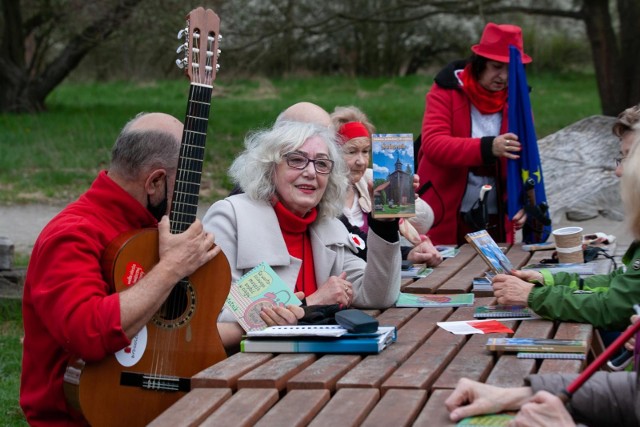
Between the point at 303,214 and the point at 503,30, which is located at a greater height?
the point at 503,30

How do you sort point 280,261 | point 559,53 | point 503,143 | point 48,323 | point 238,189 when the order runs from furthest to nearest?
point 559,53 → point 503,143 → point 238,189 → point 280,261 → point 48,323

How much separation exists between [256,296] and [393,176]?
64cm

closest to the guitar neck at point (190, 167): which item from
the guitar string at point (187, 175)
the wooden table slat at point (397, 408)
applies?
the guitar string at point (187, 175)

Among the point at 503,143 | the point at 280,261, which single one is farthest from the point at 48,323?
the point at 503,143

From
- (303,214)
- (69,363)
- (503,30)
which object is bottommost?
(69,363)

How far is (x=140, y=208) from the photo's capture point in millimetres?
3627

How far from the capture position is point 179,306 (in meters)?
3.50

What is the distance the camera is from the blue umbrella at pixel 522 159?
574 cm

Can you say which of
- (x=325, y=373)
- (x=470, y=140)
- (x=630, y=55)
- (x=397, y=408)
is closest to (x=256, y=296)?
(x=325, y=373)

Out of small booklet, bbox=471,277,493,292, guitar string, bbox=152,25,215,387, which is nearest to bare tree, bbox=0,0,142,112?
small booklet, bbox=471,277,493,292

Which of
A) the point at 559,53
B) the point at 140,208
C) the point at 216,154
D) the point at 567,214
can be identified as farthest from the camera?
the point at 559,53

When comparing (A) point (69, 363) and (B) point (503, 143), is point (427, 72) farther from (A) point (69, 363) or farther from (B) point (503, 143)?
(A) point (69, 363)

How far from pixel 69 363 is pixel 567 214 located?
7.23 metres

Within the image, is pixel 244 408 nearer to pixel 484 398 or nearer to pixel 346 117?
pixel 484 398
